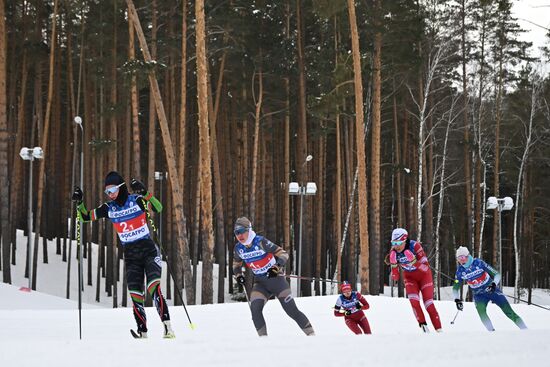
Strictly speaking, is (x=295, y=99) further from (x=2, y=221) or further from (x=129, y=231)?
(x=129, y=231)

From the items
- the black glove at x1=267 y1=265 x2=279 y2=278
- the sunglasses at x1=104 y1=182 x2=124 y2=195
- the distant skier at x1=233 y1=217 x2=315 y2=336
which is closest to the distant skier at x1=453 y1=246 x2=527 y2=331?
the distant skier at x1=233 y1=217 x2=315 y2=336

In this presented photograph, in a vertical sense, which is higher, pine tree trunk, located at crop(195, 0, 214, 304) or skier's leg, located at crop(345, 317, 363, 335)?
pine tree trunk, located at crop(195, 0, 214, 304)

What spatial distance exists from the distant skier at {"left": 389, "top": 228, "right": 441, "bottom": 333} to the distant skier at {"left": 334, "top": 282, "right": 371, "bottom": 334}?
723mm

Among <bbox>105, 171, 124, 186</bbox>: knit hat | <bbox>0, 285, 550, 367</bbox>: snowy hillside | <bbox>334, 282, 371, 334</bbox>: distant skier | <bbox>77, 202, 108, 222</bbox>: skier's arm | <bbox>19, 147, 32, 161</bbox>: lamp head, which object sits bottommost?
<bbox>334, 282, 371, 334</bbox>: distant skier

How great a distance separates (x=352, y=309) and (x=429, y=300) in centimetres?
122

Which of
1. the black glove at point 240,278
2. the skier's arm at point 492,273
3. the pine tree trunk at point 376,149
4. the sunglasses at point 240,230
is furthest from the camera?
the pine tree trunk at point 376,149

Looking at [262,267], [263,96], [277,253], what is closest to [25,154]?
[263,96]

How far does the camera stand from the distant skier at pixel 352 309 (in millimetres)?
10688

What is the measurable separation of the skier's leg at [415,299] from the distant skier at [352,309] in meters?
0.72

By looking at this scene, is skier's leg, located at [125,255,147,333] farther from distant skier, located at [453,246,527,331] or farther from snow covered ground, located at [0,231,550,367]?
distant skier, located at [453,246,527,331]

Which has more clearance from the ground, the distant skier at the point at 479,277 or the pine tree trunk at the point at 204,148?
the pine tree trunk at the point at 204,148

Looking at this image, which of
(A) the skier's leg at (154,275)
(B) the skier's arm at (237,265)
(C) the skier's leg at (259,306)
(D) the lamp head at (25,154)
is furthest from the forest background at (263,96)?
(A) the skier's leg at (154,275)

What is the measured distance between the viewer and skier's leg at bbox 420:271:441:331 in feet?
33.5

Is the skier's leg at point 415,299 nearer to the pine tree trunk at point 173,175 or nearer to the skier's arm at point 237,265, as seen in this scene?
the skier's arm at point 237,265
